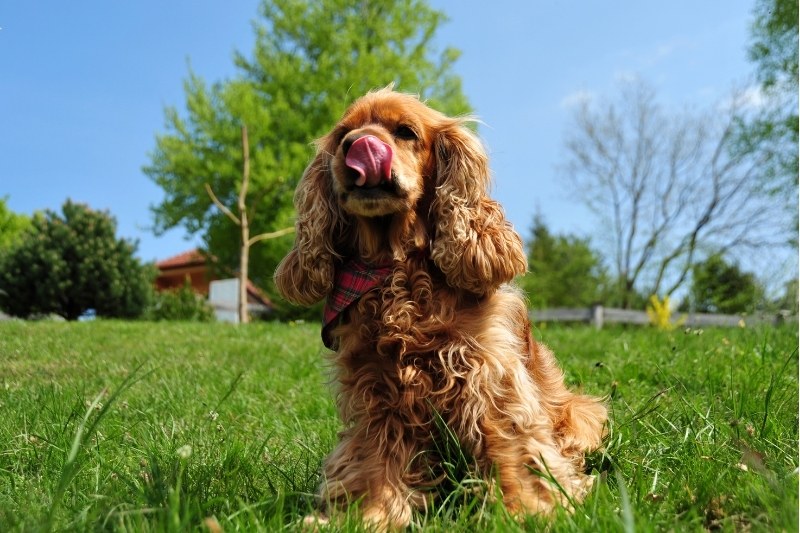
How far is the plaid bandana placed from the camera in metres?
2.33

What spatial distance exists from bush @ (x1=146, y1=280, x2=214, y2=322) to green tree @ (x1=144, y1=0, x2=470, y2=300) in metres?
4.16

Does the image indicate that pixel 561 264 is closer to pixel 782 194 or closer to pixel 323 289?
pixel 782 194

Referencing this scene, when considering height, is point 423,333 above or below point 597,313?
below

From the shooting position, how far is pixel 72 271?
1580cm

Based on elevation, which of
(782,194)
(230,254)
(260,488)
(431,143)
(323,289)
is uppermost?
(782,194)

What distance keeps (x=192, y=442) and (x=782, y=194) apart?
2579 cm

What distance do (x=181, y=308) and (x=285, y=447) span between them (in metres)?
14.0

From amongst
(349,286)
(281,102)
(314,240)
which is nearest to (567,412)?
(349,286)

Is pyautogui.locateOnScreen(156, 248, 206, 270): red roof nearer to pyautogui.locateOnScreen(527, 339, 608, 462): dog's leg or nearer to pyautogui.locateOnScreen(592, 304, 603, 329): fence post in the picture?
pyautogui.locateOnScreen(592, 304, 603, 329): fence post

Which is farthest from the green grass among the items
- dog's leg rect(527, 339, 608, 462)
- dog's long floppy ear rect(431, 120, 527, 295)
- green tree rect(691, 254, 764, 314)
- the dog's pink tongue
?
green tree rect(691, 254, 764, 314)

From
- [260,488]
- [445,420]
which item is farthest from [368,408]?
[260,488]

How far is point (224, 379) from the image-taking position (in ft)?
15.4

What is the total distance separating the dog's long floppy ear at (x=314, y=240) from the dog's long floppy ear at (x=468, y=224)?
0.44 m

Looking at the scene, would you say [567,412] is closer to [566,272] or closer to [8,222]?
[566,272]
